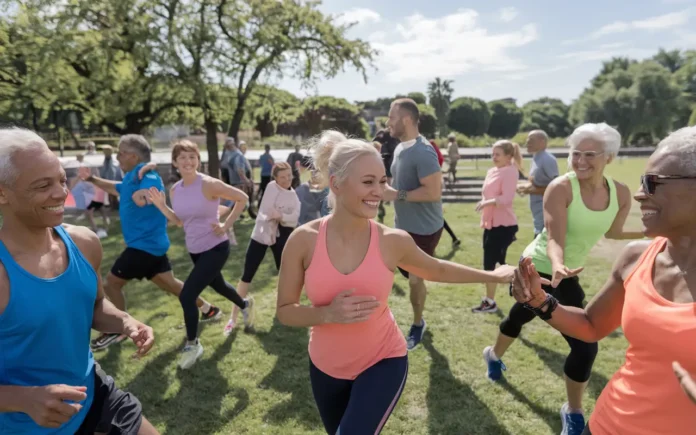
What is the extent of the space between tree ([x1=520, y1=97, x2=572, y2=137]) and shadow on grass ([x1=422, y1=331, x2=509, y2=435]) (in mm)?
93059

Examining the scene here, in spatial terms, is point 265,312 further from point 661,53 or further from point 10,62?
point 661,53

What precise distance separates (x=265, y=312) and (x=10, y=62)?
11.9 m

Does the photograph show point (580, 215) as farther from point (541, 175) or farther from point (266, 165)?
point (266, 165)

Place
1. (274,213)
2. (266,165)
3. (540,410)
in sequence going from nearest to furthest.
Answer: (540,410)
(274,213)
(266,165)

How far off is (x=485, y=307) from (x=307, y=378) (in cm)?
267

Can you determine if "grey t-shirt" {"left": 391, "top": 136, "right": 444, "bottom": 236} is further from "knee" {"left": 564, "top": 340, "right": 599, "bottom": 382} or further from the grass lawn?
"knee" {"left": 564, "top": 340, "right": 599, "bottom": 382}

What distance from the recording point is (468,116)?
88.2 m

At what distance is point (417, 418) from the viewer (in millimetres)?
3641

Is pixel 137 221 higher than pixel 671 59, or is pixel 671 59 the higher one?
pixel 671 59

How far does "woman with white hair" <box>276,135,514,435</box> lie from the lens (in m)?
2.30

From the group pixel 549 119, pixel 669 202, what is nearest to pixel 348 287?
pixel 669 202

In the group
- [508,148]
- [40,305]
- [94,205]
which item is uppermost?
[508,148]

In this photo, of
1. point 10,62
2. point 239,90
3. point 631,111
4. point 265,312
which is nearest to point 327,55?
point 239,90

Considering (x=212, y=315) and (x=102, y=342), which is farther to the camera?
(x=212, y=315)
